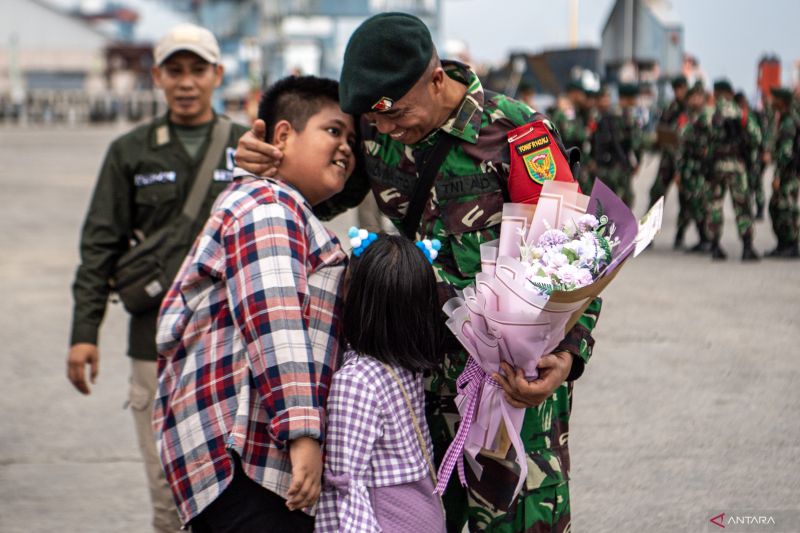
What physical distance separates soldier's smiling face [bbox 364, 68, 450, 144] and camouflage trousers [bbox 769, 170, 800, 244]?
10.2 m

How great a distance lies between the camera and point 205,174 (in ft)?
13.2

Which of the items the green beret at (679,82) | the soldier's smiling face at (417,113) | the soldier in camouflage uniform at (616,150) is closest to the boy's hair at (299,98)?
the soldier's smiling face at (417,113)

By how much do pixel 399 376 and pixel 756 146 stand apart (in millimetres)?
10487

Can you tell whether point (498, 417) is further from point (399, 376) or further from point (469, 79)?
point (469, 79)

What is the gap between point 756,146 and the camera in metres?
12.2

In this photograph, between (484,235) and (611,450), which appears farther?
(611,450)

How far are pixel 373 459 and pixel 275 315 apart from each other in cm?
46

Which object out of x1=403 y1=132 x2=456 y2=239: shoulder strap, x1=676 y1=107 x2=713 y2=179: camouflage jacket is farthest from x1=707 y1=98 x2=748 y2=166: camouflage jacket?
x1=403 y1=132 x2=456 y2=239: shoulder strap

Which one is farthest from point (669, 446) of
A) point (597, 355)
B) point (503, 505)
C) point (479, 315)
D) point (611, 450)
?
point (479, 315)

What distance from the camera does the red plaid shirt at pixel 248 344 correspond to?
97.0 inches

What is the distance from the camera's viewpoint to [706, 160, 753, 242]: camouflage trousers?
11.9 meters

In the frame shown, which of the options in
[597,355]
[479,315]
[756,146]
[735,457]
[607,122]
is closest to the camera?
[479,315]

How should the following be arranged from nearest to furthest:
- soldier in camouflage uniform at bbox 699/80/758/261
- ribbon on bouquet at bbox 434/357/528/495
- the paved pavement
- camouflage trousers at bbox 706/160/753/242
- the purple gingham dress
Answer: the purple gingham dress
ribbon on bouquet at bbox 434/357/528/495
the paved pavement
camouflage trousers at bbox 706/160/753/242
soldier in camouflage uniform at bbox 699/80/758/261
